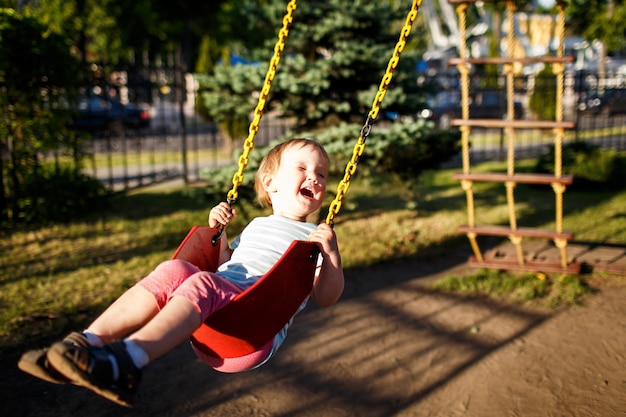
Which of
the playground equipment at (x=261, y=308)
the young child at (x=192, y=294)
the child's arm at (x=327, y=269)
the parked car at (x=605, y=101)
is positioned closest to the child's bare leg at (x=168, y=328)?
the young child at (x=192, y=294)

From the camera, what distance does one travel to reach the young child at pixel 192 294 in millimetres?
1817

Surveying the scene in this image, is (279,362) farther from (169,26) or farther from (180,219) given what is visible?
(169,26)

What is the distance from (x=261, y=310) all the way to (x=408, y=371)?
1.69 metres

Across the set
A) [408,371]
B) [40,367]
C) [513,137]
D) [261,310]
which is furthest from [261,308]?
[513,137]

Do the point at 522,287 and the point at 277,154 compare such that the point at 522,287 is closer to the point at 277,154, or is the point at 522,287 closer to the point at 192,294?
the point at 277,154

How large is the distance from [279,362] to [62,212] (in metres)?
4.32

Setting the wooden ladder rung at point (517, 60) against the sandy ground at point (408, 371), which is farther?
the wooden ladder rung at point (517, 60)

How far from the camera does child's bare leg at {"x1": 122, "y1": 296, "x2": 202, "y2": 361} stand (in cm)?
193

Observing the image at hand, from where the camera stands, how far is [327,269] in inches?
98.4

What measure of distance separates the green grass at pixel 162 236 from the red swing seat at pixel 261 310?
2.11 metres

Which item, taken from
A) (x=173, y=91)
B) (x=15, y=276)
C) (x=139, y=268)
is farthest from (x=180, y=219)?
(x=173, y=91)

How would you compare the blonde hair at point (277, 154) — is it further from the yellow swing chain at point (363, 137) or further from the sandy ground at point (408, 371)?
the sandy ground at point (408, 371)

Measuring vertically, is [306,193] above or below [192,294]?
above

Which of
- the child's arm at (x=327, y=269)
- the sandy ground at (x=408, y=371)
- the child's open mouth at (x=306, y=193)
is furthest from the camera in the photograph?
the sandy ground at (x=408, y=371)
